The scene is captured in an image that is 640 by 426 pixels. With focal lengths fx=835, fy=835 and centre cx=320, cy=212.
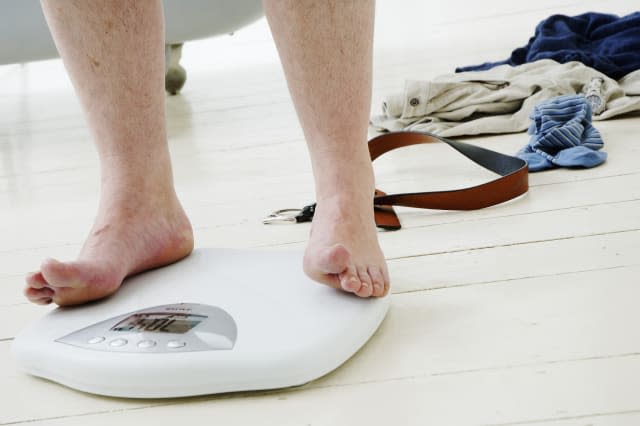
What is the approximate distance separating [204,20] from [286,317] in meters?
1.77

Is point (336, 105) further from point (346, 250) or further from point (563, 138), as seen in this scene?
point (563, 138)

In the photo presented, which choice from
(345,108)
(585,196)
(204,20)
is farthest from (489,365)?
(204,20)

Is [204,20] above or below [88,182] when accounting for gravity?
above

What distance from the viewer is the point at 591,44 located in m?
2.22

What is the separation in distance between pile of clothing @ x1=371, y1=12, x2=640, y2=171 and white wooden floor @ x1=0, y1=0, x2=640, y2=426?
0.19ft

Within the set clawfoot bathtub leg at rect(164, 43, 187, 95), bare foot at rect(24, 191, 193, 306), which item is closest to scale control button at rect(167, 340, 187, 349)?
bare foot at rect(24, 191, 193, 306)

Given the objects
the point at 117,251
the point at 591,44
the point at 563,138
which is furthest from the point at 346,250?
the point at 591,44

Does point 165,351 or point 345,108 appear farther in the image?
point 345,108

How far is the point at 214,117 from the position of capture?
2.38 metres

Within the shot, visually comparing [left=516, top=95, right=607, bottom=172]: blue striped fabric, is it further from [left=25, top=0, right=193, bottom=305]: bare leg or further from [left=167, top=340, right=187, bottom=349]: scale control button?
[left=167, top=340, right=187, bottom=349]: scale control button

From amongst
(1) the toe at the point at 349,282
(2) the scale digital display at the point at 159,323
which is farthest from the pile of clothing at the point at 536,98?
(2) the scale digital display at the point at 159,323

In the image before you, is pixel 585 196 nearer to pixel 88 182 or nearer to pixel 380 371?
pixel 380 371

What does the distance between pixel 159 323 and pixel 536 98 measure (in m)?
1.17

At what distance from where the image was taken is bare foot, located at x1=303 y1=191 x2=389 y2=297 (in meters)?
0.86
